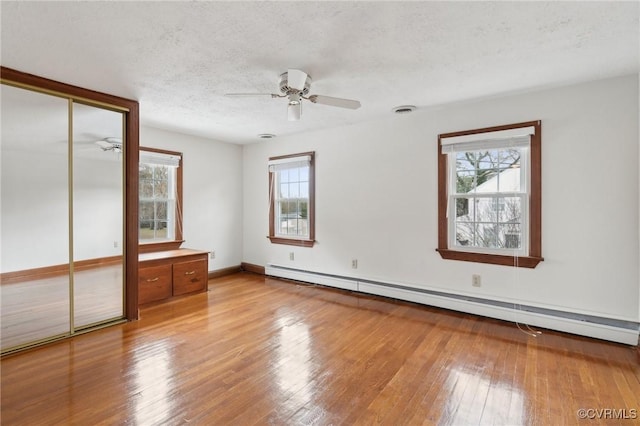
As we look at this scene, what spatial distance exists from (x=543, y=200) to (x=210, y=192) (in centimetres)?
469

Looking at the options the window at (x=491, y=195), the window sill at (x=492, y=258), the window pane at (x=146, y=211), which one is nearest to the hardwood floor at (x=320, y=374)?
the window sill at (x=492, y=258)

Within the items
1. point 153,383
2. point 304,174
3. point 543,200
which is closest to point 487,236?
point 543,200

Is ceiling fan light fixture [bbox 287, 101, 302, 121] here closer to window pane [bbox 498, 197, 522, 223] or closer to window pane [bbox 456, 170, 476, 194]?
window pane [bbox 456, 170, 476, 194]

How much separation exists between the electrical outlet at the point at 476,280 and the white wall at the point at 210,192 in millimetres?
4000

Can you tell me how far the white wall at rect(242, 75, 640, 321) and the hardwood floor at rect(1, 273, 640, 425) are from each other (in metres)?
0.53

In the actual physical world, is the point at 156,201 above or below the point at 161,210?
above

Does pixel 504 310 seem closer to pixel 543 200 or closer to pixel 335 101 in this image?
pixel 543 200

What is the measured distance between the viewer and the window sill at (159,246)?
447 cm

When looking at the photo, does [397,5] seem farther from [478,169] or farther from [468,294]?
[468,294]

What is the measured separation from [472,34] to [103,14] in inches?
92.2

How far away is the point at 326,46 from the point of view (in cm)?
228

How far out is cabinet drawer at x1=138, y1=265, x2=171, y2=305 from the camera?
12.4ft

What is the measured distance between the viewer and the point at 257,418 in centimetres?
179

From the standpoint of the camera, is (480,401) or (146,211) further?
(146,211)
